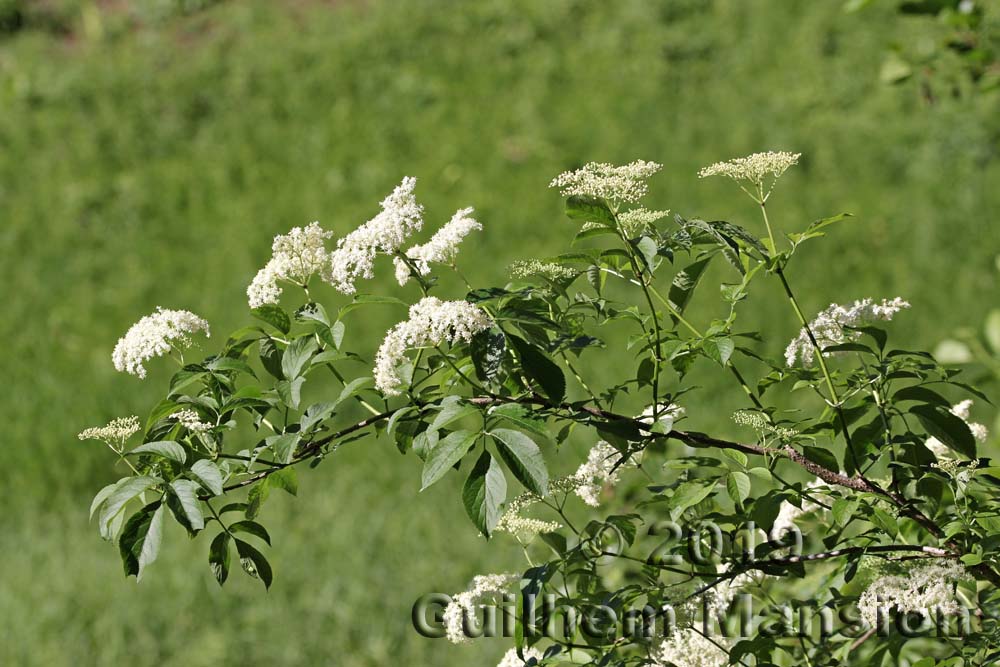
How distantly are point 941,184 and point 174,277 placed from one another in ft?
13.1

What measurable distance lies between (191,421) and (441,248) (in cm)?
35

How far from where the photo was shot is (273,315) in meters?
1.33

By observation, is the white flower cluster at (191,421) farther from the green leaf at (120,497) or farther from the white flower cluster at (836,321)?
the white flower cluster at (836,321)

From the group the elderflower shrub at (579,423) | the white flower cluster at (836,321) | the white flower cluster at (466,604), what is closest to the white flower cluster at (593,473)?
the elderflower shrub at (579,423)

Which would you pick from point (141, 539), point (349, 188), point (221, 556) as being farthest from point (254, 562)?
point (349, 188)

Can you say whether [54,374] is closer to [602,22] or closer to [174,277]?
[174,277]

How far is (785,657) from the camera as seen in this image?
1.62 meters

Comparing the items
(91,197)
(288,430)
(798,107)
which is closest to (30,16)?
(91,197)

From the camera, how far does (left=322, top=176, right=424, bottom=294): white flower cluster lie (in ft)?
4.01

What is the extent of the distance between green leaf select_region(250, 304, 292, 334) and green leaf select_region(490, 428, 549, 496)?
31 centimetres

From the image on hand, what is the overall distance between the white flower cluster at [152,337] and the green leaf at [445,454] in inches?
13.9

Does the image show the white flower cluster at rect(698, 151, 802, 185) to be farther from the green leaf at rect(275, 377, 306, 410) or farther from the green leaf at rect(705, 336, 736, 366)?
the green leaf at rect(275, 377, 306, 410)

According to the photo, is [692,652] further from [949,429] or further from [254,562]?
[254,562]

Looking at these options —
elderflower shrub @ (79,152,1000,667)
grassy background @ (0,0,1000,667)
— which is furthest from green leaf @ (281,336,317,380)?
grassy background @ (0,0,1000,667)
